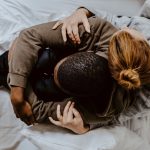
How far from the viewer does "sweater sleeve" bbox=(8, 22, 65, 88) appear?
3.40 feet

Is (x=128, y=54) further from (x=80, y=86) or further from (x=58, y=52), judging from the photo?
(x=58, y=52)

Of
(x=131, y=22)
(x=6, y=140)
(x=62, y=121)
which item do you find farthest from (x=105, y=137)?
(x=131, y=22)

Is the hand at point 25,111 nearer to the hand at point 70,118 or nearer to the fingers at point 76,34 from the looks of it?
the hand at point 70,118

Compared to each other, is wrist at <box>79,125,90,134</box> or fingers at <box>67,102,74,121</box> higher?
fingers at <box>67,102,74,121</box>

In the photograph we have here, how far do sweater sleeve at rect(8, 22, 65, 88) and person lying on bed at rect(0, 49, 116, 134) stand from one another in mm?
39

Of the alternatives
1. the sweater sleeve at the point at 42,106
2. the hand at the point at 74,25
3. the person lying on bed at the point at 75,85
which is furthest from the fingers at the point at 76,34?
the sweater sleeve at the point at 42,106

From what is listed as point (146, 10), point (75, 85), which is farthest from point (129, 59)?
point (146, 10)

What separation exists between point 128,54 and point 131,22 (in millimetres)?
467

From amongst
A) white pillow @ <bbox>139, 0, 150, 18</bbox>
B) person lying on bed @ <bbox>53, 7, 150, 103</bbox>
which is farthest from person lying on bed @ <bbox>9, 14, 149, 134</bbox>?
white pillow @ <bbox>139, 0, 150, 18</bbox>

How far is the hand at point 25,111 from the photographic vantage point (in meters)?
1.05

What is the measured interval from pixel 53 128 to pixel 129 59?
0.46 metres

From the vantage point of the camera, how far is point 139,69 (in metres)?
0.86

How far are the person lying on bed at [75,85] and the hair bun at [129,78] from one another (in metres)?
0.07

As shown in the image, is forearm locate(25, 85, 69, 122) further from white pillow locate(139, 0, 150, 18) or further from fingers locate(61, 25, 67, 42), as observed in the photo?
white pillow locate(139, 0, 150, 18)
